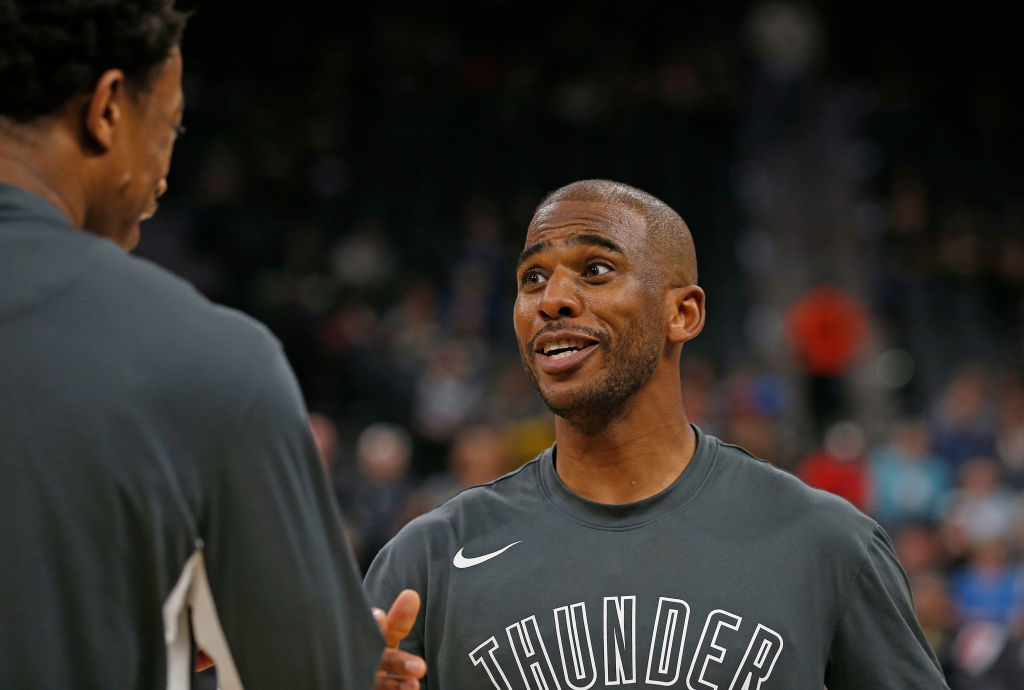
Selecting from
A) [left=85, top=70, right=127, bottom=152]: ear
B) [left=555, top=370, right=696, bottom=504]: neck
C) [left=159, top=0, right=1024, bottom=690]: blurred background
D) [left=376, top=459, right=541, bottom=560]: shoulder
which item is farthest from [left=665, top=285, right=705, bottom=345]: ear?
[left=159, top=0, right=1024, bottom=690]: blurred background

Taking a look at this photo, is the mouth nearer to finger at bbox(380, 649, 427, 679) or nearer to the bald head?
the bald head

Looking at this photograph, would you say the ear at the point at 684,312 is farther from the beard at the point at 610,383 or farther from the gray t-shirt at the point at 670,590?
the gray t-shirt at the point at 670,590

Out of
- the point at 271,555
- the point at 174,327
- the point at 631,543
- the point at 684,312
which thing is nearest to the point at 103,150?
the point at 174,327

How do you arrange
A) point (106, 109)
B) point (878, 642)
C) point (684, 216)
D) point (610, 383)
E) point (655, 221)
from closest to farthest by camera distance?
point (106, 109) < point (878, 642) < point (610, 383) < point (655, 221) < point (684, 216)

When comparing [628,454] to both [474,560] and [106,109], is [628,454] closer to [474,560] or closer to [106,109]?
[474,560]

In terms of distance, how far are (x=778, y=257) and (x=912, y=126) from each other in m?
2.16

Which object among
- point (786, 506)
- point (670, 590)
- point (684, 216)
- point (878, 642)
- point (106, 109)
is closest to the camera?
point (106, 109)

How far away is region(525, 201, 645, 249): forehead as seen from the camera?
2.94 meters

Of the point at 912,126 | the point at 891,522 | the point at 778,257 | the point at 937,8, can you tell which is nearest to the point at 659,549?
the point at 891,522

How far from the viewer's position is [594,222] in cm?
295

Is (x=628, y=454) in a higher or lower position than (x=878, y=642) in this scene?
higher

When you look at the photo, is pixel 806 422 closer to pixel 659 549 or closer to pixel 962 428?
pixel 962 428

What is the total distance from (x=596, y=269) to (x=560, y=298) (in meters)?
0.12

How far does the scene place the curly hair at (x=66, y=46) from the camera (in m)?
1.53
